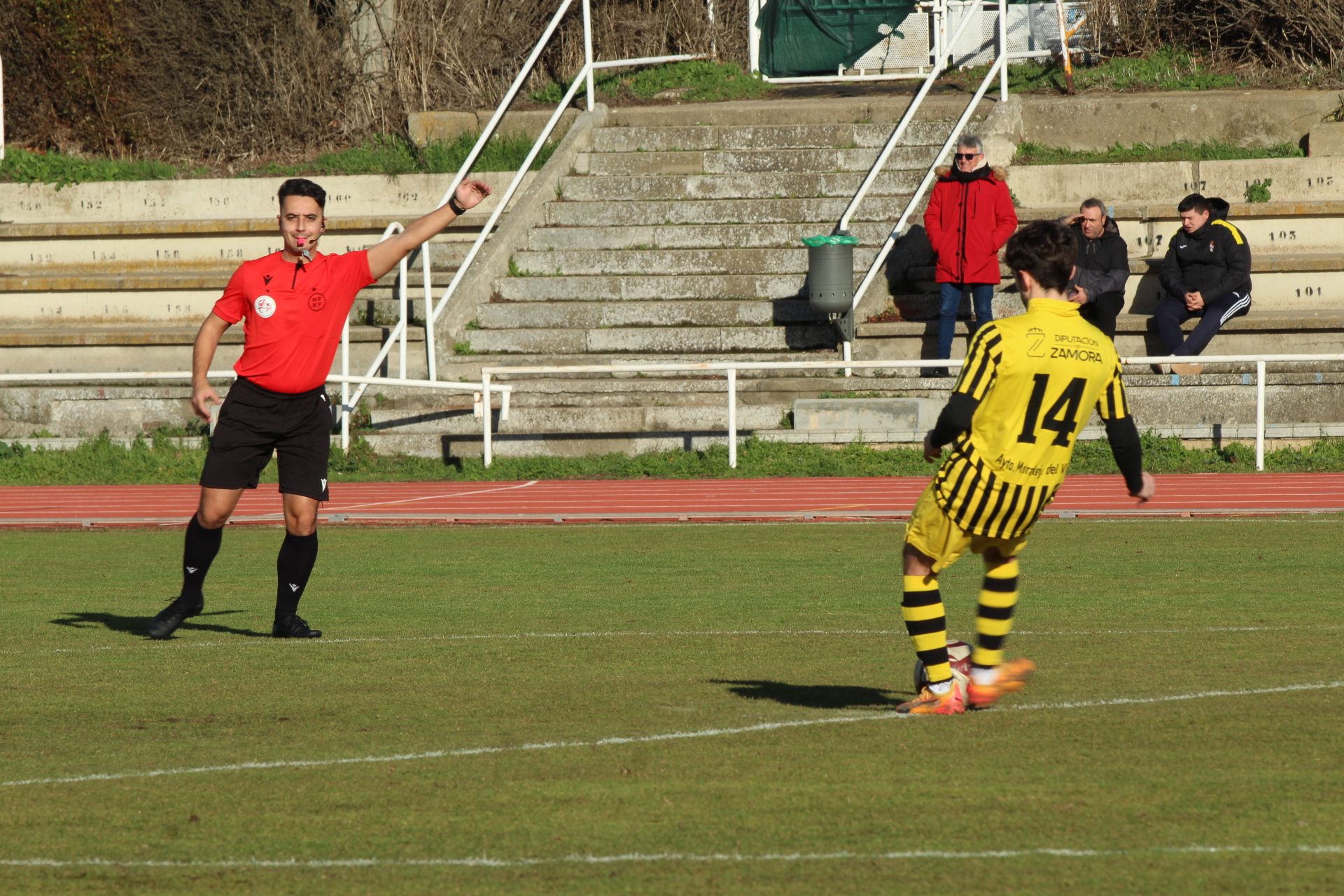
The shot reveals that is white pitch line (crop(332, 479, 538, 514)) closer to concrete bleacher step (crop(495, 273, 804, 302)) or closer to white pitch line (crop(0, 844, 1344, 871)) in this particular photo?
concrete bleacher step (crop(495, 273, 804, 302))

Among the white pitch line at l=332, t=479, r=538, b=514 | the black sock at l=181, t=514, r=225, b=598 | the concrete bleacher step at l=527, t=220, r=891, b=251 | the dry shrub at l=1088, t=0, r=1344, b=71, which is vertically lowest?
the white pitch line at l=332, t=479, r=538, b=514

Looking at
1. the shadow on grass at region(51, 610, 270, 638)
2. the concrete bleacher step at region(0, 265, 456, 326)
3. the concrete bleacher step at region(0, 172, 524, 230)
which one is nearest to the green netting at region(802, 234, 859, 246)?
the concrete bleacher step at region(0, 265, 456, 326)

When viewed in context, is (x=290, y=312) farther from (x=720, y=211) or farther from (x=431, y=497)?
(x=720, y=211)

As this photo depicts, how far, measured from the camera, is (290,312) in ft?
26.0

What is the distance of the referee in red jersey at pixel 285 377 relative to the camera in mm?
7906

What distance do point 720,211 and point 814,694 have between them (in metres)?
14.5

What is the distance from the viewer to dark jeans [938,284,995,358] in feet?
56.5

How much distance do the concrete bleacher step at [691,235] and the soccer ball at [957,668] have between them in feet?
45.6

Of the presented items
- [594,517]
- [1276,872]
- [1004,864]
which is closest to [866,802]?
[1004,864]

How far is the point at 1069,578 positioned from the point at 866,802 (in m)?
5.37

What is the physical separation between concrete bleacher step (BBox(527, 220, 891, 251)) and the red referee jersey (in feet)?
40.2

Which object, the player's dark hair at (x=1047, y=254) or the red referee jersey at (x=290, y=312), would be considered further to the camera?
the red referee jersey at (x=290, y=312)

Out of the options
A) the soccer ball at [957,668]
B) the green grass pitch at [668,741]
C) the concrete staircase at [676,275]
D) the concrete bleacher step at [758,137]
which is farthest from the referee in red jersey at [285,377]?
the concrete bleacher step at [758,137]

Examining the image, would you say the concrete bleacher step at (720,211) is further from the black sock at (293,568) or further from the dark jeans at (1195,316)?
the black sock at (293,568)
